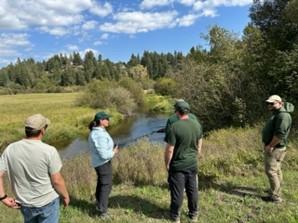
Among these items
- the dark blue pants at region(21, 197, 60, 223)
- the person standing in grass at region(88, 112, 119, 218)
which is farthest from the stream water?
the dark blue pants at region(21, 197, 60, 223)

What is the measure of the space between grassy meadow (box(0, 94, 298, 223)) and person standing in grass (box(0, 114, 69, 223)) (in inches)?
76.8

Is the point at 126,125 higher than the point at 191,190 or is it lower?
lower

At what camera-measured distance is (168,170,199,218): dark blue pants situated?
18.0ft

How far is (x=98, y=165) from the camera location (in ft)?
19.9

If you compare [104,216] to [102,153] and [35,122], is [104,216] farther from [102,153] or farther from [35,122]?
[35,122]

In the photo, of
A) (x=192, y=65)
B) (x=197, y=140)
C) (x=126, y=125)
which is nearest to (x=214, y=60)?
(x=192, y=65)

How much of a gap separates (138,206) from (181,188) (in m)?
1.22

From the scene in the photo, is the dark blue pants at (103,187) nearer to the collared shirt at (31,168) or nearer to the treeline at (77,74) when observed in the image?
the collared shirt at (31,168)

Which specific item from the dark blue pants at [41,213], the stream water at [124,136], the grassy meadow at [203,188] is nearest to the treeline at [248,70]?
the stream water at [124,136]

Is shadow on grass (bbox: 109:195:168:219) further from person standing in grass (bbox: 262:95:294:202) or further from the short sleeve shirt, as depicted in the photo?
person standing in grass (bbox: 262:95:294:202)

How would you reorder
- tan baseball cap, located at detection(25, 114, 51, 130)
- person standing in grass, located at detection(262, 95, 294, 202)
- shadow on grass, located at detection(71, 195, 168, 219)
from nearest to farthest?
tan baseball cap, located at detection(25, 114, 51, 130) → person standing in grass, located at detection(262, 95, 294, 202) → shadow on grass, located at detection(71, 195, 168, 219)

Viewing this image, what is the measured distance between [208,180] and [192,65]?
1729 cm

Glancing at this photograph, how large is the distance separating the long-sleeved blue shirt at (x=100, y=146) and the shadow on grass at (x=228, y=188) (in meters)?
2.18

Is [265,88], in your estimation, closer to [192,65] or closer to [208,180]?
[192,65]
